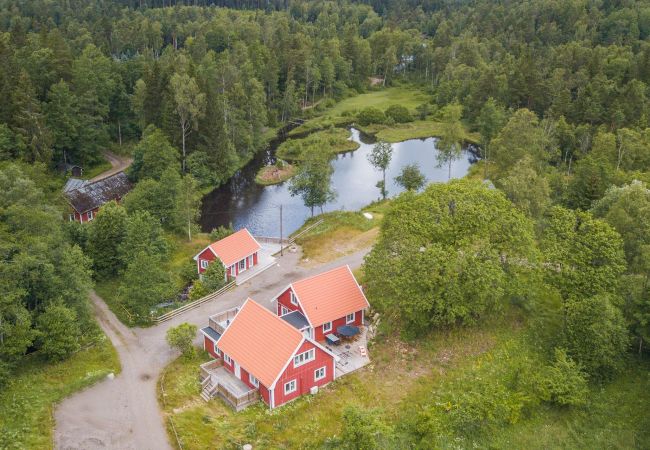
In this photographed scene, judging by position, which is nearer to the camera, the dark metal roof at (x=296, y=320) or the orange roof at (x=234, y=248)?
the dark metal roof at (x=296, y=320)

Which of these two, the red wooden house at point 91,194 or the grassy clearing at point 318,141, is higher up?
the red wooden house at point 91,194

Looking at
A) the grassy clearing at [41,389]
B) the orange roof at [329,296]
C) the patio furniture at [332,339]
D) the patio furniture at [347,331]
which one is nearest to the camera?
the grassy clearing at [41,389]

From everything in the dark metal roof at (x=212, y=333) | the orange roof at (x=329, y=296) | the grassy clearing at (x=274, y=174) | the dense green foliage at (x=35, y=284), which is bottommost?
the grassy clearing at (x=274, y=174)

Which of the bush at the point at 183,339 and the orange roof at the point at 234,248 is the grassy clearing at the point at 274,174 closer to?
the orange roof at the point at 234,248

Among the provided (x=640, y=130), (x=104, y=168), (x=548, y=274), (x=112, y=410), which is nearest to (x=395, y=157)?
(x=640, y=130)

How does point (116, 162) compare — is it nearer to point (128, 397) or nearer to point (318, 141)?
point (318, 141)

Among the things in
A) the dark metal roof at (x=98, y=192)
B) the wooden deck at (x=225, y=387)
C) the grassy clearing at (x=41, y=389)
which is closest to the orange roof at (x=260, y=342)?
the wooden deck at (x=225, y=387)

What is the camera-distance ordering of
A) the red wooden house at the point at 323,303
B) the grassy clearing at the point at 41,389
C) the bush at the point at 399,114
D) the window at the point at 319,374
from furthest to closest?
1. the bush at the point at 399,114
2. the red wooden house at the point at 323,303
3. the window at the point at 319,374
4. the grassy clearing at the point at 41,389
